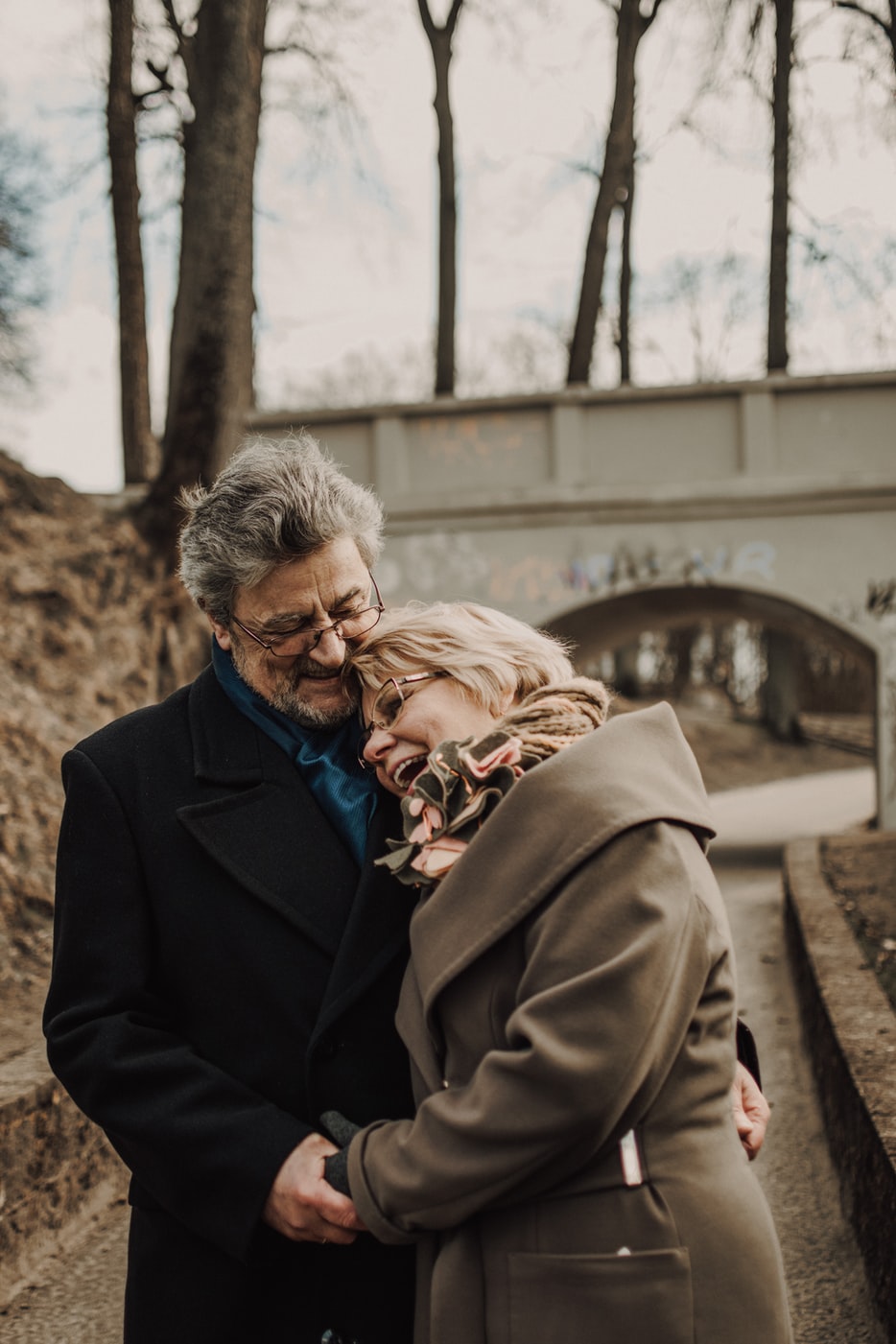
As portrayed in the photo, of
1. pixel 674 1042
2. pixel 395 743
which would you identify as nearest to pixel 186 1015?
pixel 395 743

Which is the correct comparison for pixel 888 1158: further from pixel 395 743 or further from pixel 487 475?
pixel 487 475

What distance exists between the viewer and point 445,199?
1606 cm

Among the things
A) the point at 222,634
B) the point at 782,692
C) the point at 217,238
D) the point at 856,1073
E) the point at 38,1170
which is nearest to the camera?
the point at 222,634

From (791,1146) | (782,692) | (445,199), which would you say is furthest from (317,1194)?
(782,692)

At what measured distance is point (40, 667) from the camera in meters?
7.22

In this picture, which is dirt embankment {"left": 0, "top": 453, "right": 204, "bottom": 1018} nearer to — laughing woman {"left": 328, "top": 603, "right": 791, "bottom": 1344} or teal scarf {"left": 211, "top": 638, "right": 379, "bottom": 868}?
teal scarf {"left": 211, "top": 638, "right": 379, "bottom": 868}

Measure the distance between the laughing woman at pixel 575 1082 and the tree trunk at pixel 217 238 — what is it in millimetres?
6948

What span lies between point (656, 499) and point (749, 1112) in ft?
37.6

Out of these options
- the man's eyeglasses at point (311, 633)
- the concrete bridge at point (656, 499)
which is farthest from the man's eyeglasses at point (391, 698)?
the concrete bridge at point (656, 499)

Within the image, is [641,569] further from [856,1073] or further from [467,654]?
[467,654]

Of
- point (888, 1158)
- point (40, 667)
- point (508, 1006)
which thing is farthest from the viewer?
point (40, 667)

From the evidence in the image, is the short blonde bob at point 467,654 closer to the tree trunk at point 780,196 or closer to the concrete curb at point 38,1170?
the concrete curb at point 38,1170

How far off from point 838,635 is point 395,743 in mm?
12534

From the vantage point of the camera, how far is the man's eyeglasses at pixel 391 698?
2.00 metres
